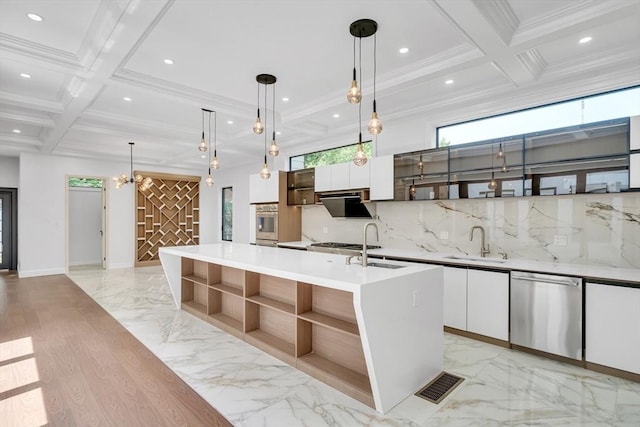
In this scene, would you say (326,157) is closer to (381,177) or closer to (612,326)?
(381,177)

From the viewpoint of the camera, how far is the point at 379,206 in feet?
16.6

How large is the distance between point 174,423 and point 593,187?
3.96 meters

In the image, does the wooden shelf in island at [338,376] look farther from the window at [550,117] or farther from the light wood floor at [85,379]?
the window at [550,117]

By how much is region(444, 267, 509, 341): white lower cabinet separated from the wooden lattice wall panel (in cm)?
783

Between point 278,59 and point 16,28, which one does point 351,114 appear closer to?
point 278,59

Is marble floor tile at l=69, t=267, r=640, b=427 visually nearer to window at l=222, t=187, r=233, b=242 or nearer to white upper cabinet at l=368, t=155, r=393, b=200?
white upper cabinet at l=368, t=155, r=393, b=200

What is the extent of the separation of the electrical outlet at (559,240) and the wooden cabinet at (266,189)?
4265 mm

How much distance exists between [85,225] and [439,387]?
9.79 m

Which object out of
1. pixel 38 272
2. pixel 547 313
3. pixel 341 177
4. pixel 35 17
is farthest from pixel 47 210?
pixel 547 313

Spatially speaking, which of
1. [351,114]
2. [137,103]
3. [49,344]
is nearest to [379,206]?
[351,114]

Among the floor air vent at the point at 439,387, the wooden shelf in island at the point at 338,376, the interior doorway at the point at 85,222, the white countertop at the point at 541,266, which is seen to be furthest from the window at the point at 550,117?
the interior doorway at the point at 85,222

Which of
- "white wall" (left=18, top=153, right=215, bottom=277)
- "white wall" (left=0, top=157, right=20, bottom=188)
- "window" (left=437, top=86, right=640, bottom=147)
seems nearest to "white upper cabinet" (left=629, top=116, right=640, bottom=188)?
"window" (left=437, top=86, right=640, bottom=147)

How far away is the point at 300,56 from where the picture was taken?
318 cm

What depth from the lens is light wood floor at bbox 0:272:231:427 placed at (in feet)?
7.11
